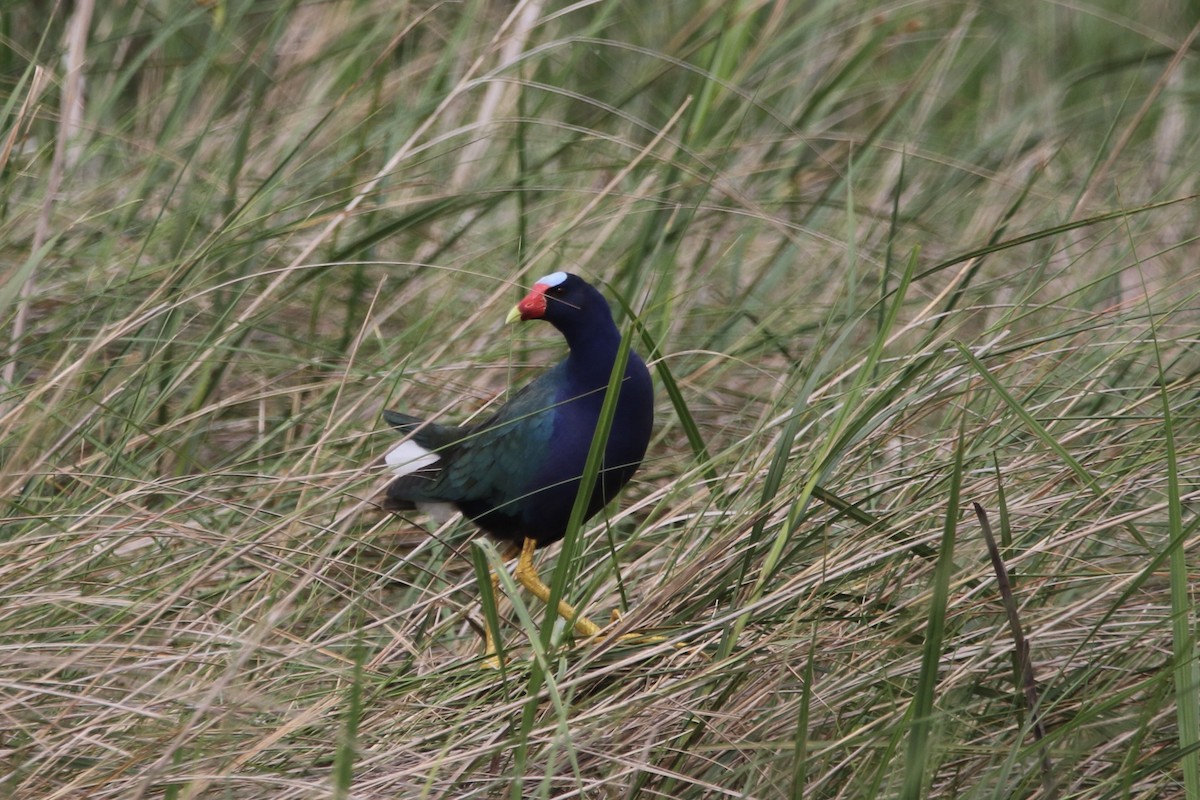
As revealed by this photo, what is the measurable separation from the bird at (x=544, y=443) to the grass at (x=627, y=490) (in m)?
0.10

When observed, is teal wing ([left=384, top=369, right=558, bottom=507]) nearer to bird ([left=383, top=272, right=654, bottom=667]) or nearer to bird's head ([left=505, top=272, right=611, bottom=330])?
bird ([left=383, top=272, right=654, bottom=667])

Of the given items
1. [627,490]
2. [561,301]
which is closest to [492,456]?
[561,301]

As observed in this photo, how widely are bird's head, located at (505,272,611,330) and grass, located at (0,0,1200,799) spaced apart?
0.08 meters

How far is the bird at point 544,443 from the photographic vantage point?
283 centimetres

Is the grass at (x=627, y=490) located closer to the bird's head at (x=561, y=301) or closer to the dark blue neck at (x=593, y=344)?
the bird's head at (x=561, y=301)

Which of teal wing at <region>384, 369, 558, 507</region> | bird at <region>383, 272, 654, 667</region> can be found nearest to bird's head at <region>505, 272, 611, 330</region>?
bird at <region>383, 272, 654, 667</region>

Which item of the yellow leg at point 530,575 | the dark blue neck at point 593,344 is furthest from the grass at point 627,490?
the dark blue neck at point 593,344

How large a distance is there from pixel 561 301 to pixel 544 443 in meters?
0.32

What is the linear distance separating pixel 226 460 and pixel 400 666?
3.30ft

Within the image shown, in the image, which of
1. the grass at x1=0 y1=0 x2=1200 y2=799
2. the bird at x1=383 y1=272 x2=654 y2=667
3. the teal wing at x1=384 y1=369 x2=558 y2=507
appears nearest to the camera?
the grass at x1=0 y1=0 x2=1200 y2=799

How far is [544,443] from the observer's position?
2.97m

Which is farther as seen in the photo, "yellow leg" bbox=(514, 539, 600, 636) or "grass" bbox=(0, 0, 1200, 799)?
"yellow leg" bbox=(514, 539, 600, 636)

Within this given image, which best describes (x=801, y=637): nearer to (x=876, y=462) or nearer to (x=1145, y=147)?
(x=876, y=462)

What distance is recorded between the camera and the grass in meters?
2.02
